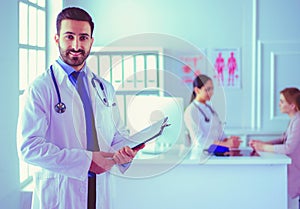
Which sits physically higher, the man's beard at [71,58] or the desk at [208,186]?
the man's beard at [71,58]

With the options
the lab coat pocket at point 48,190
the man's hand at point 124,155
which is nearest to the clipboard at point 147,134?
the man's hand at point 124,155

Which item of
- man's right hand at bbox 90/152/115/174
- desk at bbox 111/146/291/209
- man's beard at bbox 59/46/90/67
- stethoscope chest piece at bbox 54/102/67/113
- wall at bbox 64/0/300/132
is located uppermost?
wall at bbox 64/0/300/132

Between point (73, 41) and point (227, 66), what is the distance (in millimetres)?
2521

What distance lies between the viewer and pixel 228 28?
418 cm

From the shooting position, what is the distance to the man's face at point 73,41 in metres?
1.86

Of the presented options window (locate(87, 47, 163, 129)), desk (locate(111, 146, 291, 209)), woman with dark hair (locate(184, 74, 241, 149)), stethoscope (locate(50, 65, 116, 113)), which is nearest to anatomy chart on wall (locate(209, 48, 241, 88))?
woman with dark hair (locate(184, 74, 241, 149))

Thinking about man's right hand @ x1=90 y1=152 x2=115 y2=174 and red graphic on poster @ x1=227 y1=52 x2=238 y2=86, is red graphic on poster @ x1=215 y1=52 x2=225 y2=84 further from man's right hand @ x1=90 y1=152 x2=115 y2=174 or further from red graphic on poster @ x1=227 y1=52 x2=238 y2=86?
man's right hand @ x1=90 y1=152 x2=115 y2=174

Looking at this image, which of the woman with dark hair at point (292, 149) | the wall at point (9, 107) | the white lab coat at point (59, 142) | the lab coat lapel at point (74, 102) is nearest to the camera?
the white lab coat at point (59, 142)

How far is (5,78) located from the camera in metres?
2.20

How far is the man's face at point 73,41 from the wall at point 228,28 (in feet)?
7.45

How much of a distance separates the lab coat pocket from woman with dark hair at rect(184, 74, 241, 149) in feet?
3.75

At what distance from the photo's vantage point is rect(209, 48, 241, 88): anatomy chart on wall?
13.7 feet

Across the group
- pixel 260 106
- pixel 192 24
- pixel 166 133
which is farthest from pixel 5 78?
pixel 260 106

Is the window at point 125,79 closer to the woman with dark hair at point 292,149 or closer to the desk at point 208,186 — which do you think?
A: the desk at point 208,186
